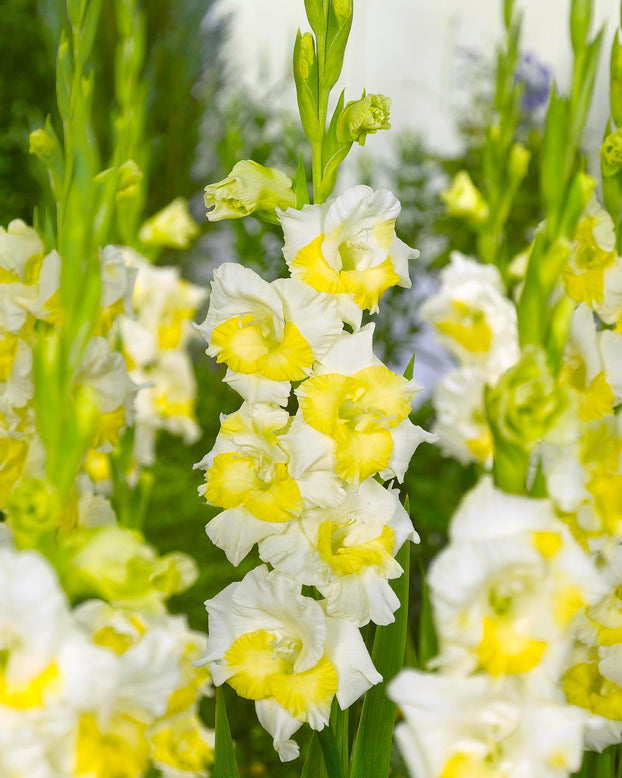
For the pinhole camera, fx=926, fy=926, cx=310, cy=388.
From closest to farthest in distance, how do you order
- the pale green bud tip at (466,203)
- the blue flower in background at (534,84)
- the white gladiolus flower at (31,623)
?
1. the white gladiolus flower at (31,623)
2. the pale green bud tip at (466,203)
3. the blue flower in background at (534,84)

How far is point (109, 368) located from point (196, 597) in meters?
1.18

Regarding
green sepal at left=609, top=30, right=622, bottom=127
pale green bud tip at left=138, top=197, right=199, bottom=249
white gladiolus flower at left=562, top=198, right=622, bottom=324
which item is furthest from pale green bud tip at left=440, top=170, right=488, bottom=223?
white gladiolus flower at left=562, top=198, right=622, bottom=324

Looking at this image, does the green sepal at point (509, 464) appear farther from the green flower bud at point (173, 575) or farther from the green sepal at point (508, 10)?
the green sepal at point (508, 10)

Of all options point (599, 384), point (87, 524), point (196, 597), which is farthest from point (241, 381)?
point (196, 597)

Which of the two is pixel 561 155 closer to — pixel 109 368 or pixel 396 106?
pixel 109 368

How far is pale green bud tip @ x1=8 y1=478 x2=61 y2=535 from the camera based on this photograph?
501mm

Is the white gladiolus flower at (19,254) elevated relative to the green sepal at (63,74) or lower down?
lower down

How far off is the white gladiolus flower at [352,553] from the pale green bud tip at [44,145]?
392mm

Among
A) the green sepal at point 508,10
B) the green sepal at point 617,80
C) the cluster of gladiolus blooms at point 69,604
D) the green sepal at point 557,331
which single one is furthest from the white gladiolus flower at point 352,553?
the green sepal at point 508,10

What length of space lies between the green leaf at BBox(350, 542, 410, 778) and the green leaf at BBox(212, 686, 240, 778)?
0.35 feet

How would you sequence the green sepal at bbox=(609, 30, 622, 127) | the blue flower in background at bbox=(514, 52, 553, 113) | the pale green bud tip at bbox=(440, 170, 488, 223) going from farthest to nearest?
the blue flower in background at bbox=(514, 52, 553, 113) < the pale green bud tip at bbox=(440, 170, 488, 223) < the green sepal at bbox=(609, 30, 622, 127)

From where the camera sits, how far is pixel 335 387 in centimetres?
73

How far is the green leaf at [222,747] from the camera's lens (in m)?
0.80

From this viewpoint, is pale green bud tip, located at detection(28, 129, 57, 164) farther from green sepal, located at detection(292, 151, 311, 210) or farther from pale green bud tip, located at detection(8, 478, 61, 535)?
pale green bud tip, located at detection(8, 478, 61, 535)
